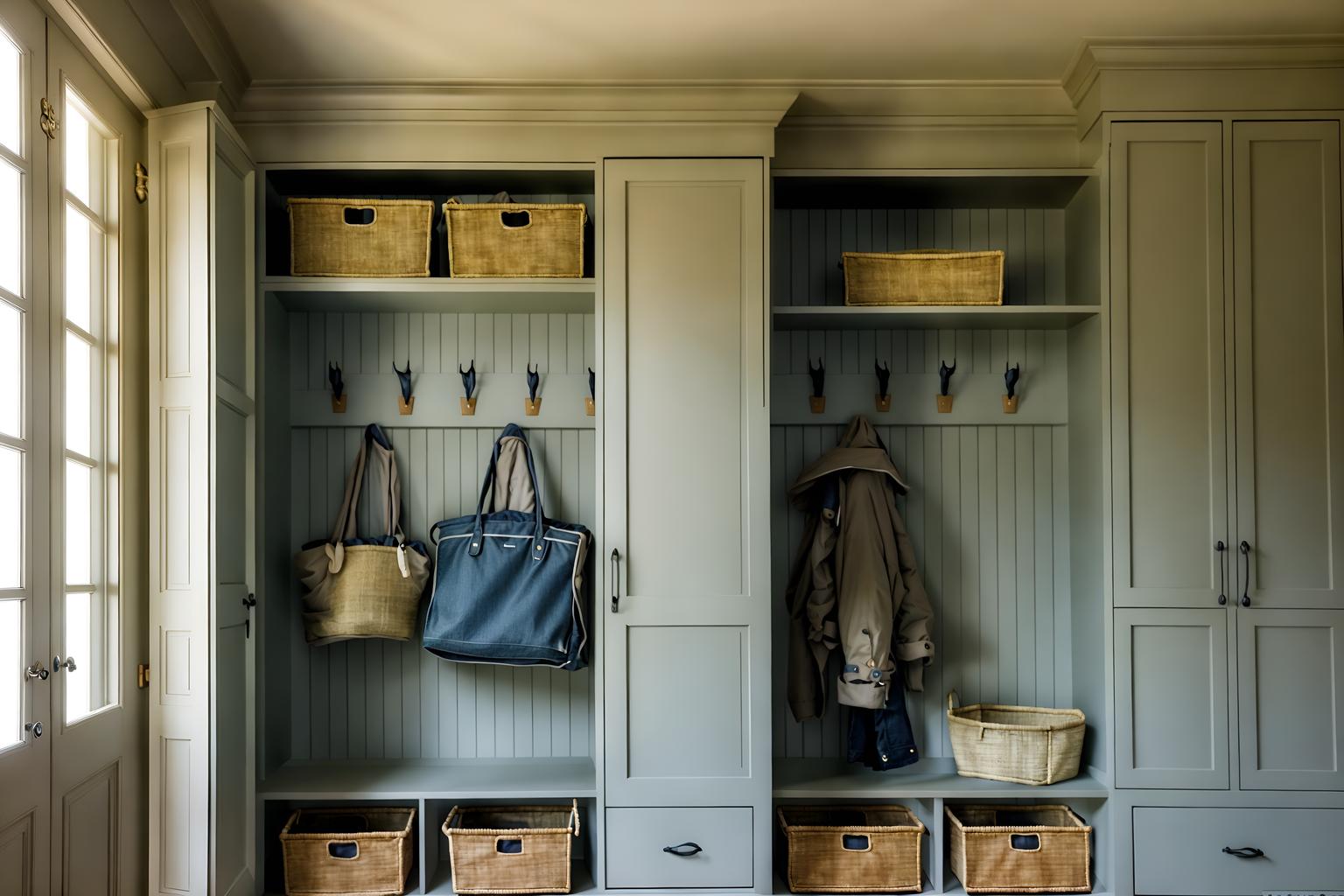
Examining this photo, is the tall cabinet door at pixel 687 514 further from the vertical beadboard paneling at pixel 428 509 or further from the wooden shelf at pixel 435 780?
the vertical beadboard paneling at pixel 428 509

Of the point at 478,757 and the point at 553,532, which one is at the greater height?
the point at 553,532

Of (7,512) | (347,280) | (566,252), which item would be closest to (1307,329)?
(566,252)

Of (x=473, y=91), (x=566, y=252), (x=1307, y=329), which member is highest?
(x=473, y=91)

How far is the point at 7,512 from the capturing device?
2.08m

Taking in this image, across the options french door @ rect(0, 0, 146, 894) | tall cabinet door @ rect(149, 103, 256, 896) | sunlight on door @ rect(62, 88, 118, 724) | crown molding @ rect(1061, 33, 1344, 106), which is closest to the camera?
french door @ rect(0, 0, 146, 894)

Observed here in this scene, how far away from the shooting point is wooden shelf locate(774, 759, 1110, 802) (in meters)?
3.15

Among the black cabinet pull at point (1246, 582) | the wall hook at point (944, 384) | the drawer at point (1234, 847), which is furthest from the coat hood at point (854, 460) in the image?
the drawer at point (1234, 847)

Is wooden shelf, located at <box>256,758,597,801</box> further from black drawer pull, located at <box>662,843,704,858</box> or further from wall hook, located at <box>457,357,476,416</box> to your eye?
wall hook, located at <box>457,357,476,416</box>

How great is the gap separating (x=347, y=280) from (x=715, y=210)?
3.57 ft

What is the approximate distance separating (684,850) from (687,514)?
95 centimetres

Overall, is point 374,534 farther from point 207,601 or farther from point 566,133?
point 566,133

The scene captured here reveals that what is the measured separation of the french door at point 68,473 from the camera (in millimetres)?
2104

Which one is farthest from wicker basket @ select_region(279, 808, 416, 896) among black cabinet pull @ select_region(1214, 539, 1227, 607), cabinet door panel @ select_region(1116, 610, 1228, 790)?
black cabinet pull @ select_region(1214, 539, 1227, 607)

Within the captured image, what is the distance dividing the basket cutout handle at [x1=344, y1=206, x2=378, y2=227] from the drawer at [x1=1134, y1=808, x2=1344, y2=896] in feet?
9.13
